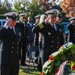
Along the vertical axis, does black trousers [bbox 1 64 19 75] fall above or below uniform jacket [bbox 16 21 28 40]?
below

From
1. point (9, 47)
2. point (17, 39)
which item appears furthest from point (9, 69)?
point (17, 39)

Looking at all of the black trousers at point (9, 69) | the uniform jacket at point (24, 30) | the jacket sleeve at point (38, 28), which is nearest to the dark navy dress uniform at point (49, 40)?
the jacket sleeve at point (38, 28)

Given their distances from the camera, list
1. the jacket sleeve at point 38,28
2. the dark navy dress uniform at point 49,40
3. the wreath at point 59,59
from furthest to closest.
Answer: the dark navy dress uniform at point 49,40 < the jacket sleeve at point 38,28 < the wreath at point 59,59

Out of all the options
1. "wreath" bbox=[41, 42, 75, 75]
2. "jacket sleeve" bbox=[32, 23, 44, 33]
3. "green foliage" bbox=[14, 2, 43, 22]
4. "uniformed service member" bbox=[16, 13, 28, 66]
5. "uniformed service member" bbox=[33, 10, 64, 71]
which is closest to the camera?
"wreath" bbox=[41, 42, 75, 75]

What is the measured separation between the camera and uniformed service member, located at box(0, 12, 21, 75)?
6.62 metres

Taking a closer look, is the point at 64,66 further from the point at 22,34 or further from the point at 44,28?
the point at 22,34

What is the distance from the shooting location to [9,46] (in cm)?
679

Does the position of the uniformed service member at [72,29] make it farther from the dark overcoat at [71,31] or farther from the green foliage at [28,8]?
the green foliage at [28,8]

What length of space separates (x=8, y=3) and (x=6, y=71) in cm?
3219

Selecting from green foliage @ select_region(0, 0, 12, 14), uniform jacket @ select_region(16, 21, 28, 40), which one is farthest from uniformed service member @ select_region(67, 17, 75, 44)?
green foliage @ select_region(0, 0, 12, 14)

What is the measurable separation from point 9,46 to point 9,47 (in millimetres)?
27

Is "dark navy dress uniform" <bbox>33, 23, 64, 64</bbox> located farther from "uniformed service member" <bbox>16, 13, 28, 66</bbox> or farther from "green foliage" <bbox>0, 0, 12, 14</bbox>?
"green foliage" <bbox>0, 0, 12, 14</bbox>

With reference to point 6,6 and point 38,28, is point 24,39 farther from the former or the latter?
point 6,6

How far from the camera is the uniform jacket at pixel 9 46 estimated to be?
21.8 ft
